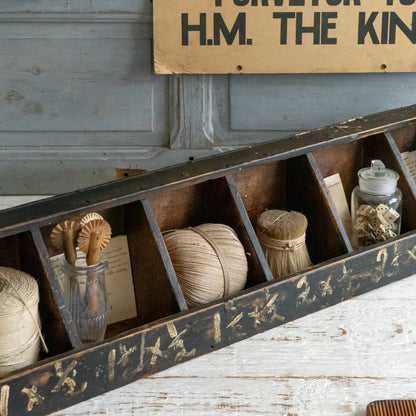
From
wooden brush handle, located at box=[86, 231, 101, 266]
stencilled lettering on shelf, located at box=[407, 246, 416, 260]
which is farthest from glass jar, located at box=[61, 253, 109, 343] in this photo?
stencilled lettering on shelf, located at box=[407, 246, 416, 260]

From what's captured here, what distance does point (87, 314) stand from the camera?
1271 millimetres

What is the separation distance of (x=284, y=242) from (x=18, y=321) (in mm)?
615

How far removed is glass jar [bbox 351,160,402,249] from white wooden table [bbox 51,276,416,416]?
22cm

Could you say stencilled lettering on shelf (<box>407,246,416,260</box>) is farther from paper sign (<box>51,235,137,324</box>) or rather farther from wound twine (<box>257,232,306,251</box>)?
paper sign (<box>51,235,137,324</box>)

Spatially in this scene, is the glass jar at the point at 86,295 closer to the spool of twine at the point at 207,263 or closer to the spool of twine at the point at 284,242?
the spool of twine at the point at 207,263

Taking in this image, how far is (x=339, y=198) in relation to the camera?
68.2 inches

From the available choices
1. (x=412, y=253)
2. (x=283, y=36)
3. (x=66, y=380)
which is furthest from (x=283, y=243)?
(x=283, y=36)

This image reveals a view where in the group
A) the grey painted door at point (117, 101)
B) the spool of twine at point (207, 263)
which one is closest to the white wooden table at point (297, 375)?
the spool of twine at point (207, 263)

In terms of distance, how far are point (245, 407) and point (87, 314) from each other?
36 centimetres

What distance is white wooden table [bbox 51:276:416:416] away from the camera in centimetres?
116

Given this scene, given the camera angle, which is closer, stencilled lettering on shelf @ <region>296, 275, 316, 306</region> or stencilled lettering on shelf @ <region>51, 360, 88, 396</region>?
stencilled lettering on shelf @ <region>51, 360, 88, 396</region>

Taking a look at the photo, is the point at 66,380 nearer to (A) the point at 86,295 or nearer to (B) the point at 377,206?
(A) the point at 86,295

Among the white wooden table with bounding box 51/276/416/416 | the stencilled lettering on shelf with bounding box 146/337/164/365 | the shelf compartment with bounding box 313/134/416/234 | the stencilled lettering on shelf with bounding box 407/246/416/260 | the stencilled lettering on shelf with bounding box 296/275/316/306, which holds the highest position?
the shelf compartment with bounding box 313/134/416/234

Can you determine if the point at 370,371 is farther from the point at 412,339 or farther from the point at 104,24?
the point at 104,24
